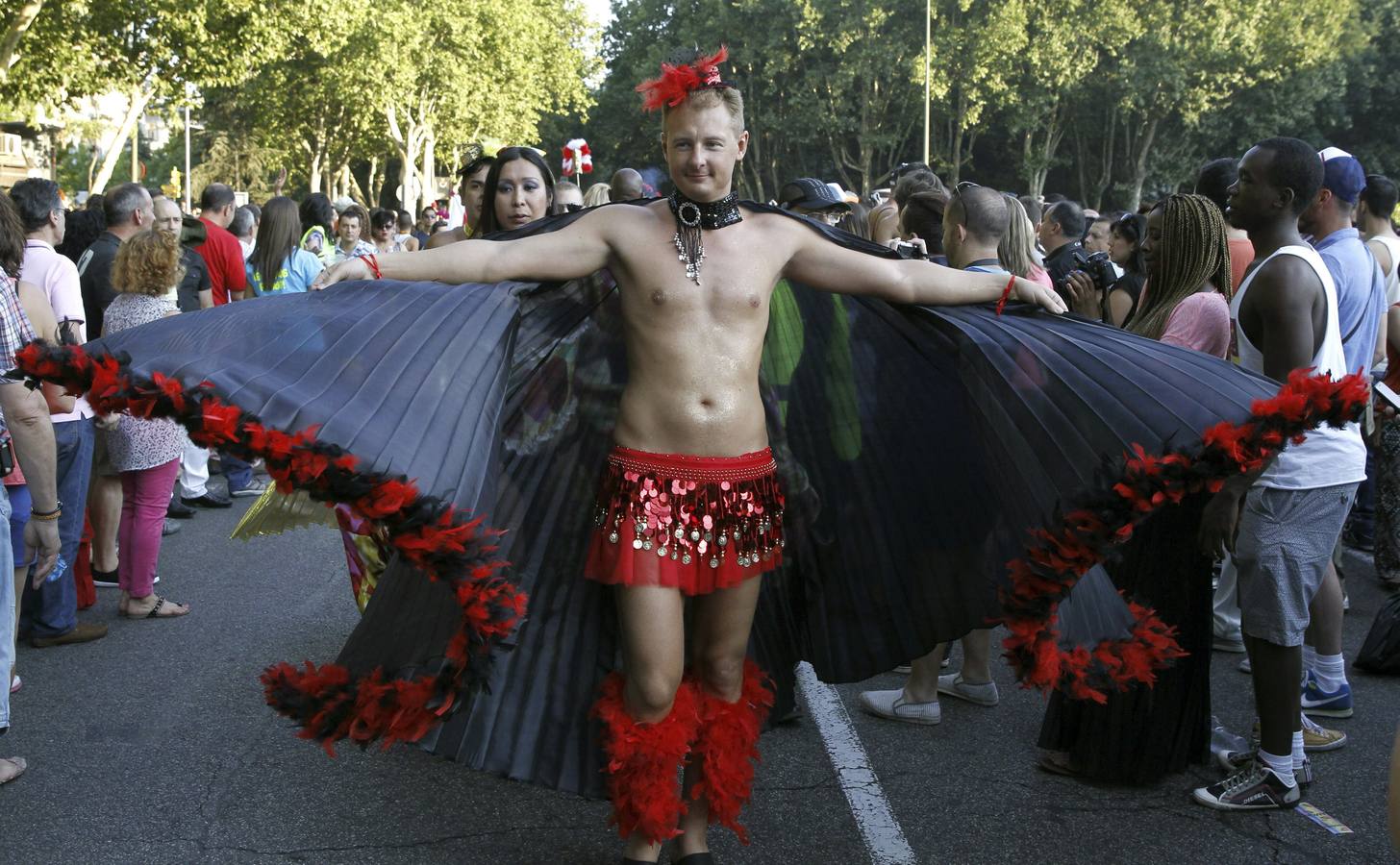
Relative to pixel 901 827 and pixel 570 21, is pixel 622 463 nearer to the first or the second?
pixel 901 827

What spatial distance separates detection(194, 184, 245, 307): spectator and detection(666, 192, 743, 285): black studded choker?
6.78m

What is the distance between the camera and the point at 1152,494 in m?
3.16

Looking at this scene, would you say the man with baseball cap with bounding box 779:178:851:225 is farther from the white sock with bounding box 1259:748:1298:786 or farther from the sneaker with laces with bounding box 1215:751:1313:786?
the white sock with bounding box 1259:748:1298:786

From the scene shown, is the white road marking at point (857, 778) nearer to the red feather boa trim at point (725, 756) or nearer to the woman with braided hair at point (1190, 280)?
the red feather boa trim at point (725, 756)

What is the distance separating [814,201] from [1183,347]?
405 cm

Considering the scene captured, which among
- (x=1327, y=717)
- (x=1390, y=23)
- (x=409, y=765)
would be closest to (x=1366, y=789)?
(x=1327, y=717)

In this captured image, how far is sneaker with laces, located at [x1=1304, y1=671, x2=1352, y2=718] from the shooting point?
503 centimetres

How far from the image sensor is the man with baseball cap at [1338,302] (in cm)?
491

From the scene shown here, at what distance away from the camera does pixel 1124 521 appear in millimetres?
3207

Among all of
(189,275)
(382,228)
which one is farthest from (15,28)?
(189,275)

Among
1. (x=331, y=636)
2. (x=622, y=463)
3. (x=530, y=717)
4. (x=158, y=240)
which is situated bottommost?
(x=331, y=636)

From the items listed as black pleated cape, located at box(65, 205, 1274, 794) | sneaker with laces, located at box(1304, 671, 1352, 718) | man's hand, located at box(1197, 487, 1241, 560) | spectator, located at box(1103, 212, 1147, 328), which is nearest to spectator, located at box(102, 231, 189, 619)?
black pleated cape, located at box(65, 205, 1274, 794)

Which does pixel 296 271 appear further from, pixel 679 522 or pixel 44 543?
pixel 679 522

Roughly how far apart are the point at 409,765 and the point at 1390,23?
46.6 meters
